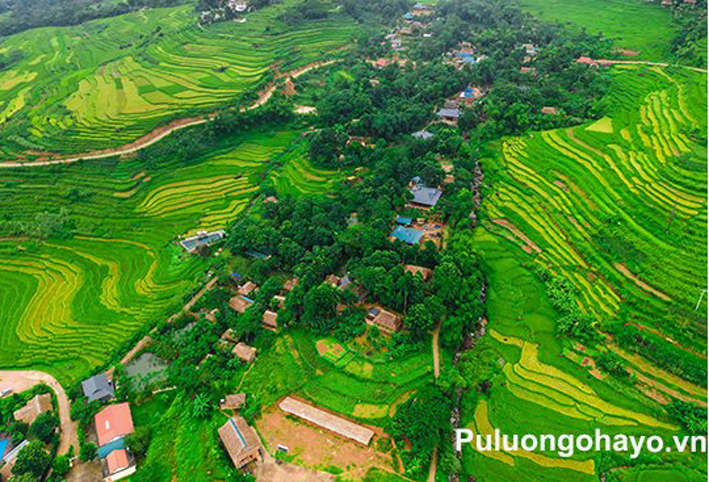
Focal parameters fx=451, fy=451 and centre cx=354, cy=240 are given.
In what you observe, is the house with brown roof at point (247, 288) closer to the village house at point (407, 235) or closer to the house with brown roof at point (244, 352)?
the house with brown roof at point (244, 352)

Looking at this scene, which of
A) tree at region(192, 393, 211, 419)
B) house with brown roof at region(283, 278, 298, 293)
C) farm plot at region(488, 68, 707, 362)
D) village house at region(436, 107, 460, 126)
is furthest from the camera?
village house at region(436, 107, 460, 126)

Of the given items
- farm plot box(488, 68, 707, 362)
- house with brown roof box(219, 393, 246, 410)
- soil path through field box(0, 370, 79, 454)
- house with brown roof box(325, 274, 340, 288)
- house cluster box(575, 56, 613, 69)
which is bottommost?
soil path through field box(0, 370, 79, 454)

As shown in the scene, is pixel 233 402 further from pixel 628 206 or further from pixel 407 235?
pixel 628 206

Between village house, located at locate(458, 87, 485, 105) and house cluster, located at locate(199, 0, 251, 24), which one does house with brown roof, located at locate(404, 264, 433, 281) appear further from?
house cluster, located at locate(199, 0, 251, 24)

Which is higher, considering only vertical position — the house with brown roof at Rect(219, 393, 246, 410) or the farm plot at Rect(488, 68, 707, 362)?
the farm plot at Rect(488, 68, 707, 362)

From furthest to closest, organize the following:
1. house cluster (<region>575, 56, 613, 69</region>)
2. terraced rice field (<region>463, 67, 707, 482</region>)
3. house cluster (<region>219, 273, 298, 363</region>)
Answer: house cluster (<region>575, 56, 613, 69</region>) < house cluster (<region>219, 273, 298, 363</region>) < terraced rice field (<region>463, 67, 707, 482</region>)

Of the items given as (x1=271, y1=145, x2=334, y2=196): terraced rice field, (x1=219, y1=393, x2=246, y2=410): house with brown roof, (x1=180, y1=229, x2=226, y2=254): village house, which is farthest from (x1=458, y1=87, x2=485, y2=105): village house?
(x1=219, y1=393, x2=246, y2=410): house with brown roof
